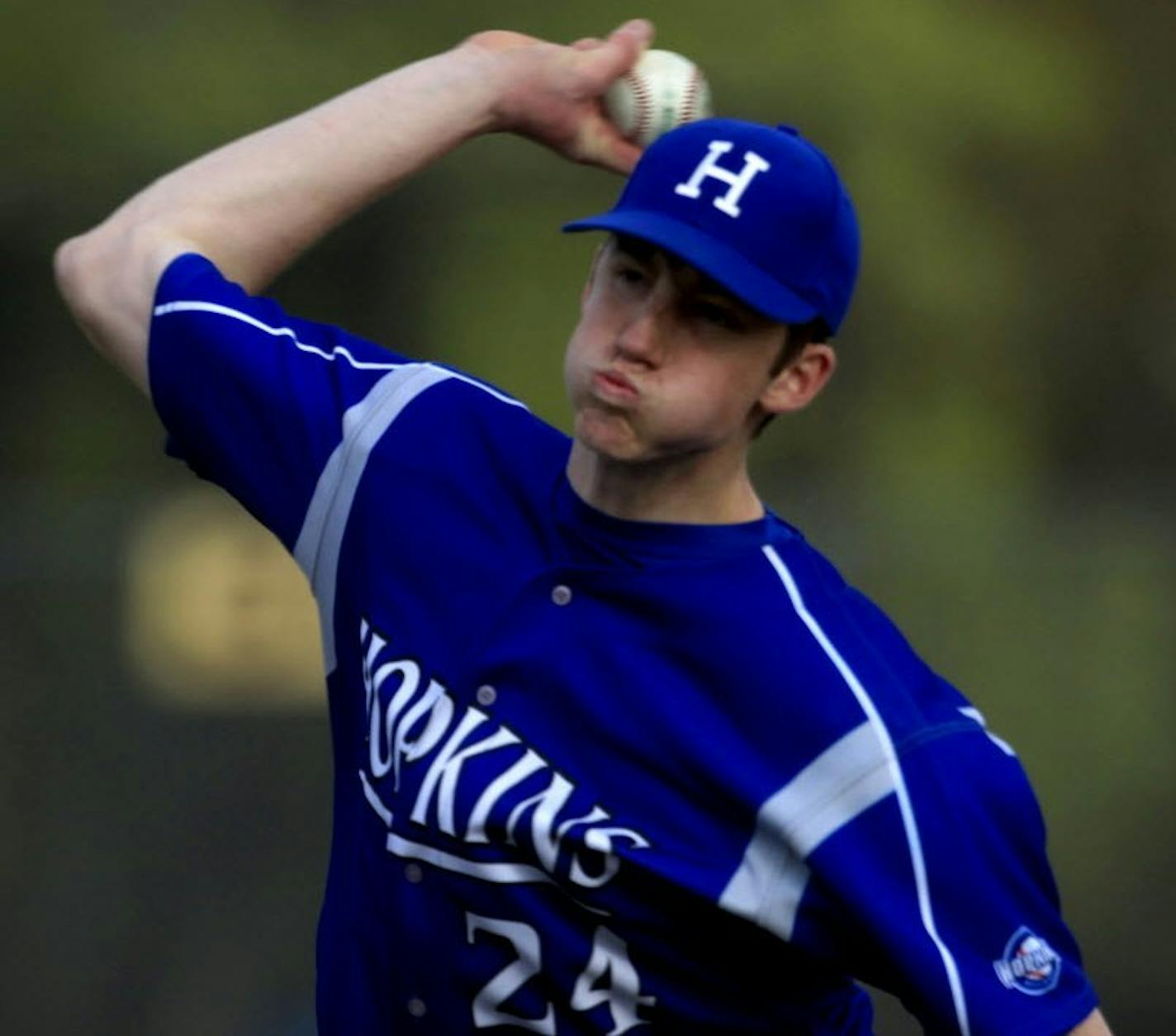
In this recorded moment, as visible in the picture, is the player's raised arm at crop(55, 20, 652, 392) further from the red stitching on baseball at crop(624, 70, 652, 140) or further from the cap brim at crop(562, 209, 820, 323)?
the cap brim at crop(562, 209, 820, 323)

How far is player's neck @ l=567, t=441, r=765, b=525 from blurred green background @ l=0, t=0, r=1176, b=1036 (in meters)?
3.76

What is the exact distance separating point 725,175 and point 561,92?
465 millimetres

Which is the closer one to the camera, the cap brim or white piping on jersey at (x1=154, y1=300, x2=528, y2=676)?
the cap brim

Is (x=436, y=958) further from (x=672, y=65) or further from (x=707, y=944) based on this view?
(x=672, y=65)

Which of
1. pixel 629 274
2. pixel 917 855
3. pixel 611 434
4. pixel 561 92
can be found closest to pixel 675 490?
pixel 611 434

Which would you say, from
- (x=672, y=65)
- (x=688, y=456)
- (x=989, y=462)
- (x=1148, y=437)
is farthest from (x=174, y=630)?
(x=688, y=456)

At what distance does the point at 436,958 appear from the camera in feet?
9.87

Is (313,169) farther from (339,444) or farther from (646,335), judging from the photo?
(646,335)

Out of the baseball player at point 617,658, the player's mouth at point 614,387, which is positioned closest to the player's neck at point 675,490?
the baseball player at point 617,658

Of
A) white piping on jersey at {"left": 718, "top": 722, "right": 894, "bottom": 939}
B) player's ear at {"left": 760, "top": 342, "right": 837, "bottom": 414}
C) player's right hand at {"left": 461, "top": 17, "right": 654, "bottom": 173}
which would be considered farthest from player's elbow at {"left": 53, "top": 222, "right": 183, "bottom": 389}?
white piping on jersey at {"left": 718, "top": 722, "right": 894, "bottom": 939}

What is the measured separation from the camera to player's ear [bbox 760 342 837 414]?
3.03m

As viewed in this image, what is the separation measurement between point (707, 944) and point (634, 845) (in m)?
0.16

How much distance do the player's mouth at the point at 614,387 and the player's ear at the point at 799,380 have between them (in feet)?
0.68

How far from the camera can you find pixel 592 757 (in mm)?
2963
